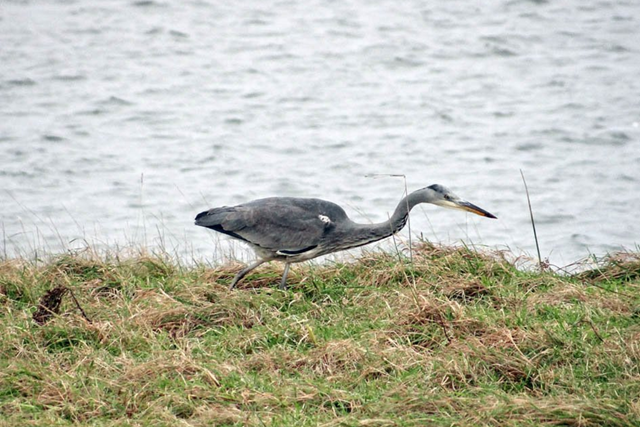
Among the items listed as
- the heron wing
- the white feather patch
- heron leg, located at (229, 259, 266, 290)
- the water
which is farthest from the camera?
the water

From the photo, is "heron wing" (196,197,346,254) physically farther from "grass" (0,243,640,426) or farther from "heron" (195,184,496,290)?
"grass" (0,243,640,426)

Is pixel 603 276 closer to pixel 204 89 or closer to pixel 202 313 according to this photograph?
pixel 202 313

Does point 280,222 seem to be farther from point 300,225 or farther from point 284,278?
point 284,278

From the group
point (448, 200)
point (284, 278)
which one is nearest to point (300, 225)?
point (284, 278)

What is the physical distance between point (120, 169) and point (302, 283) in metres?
8.62

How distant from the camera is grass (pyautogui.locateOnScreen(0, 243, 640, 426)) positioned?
5.15 m

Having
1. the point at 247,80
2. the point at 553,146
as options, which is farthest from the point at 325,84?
the point at 553,146

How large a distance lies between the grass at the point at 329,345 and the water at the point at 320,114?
426cm

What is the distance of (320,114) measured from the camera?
57.7 feet

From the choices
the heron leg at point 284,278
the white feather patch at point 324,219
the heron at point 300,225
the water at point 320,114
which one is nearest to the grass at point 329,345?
the heron leg at point 284,278

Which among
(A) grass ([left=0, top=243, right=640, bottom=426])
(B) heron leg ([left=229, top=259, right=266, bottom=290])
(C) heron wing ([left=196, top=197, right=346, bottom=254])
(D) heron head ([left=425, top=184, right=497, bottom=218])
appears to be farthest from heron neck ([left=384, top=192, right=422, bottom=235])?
(B) heron leg ([left=229, top=259, right=266, bottom=290])

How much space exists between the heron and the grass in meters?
0.18

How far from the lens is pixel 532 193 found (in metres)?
14.6

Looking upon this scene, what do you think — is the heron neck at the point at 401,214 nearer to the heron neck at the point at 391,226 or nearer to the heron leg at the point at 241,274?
the heron neck at the point at 391,226
